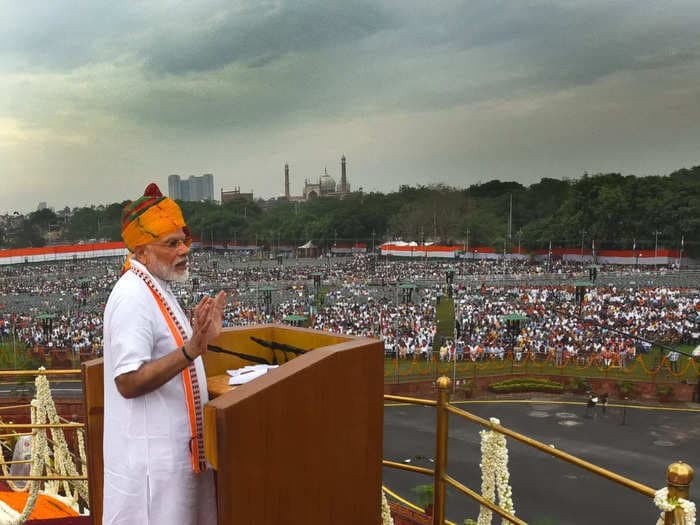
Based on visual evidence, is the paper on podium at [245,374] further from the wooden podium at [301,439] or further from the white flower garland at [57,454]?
the white flower garland at [57,454]

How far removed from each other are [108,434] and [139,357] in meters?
0.34

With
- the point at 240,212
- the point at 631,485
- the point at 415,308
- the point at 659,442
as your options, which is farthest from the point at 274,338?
the point at 240,212

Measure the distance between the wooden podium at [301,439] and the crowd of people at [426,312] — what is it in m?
11.2

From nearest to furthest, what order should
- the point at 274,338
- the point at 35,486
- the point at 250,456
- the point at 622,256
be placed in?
the point at 250,456 < the point at 274,338 < the point at 35,486 < the point at 622,256

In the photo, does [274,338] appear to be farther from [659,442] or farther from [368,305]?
[368,305]

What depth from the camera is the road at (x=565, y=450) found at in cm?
965

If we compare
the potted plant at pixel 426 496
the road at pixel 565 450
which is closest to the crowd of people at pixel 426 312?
the road at pixel 565 450

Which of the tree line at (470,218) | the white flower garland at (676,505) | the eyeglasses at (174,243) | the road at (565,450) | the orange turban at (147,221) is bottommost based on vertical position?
the road at (565,450)

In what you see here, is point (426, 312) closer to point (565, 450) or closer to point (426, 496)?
point (565, 450)

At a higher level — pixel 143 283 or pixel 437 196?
pixel 437 196

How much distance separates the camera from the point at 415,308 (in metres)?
25.6

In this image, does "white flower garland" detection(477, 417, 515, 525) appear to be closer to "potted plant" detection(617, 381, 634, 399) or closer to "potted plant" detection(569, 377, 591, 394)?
"potted plant" detection(569, 377, 591, 394)

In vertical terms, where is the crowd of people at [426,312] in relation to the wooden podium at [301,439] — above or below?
below

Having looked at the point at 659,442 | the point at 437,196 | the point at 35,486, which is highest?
the point at 437,196
